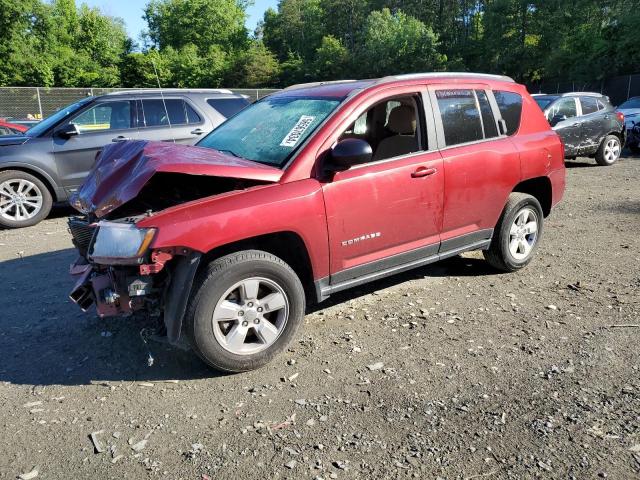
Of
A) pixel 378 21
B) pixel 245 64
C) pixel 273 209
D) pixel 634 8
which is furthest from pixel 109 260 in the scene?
pixel 378 21

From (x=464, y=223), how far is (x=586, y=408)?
1964 millimetres

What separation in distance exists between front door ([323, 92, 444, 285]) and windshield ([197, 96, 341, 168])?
0.30 m

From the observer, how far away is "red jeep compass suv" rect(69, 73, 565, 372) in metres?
3.21

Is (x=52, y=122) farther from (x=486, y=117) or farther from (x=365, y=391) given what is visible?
(x=365, y=391)

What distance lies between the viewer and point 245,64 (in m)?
59.9

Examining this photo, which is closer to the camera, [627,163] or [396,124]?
[396,124]

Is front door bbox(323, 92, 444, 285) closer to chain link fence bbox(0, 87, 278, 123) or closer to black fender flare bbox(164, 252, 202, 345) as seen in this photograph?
black fender flare bbox(164, 252, 202, 345)

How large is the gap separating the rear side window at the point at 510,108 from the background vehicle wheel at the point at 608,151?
27.6 feet

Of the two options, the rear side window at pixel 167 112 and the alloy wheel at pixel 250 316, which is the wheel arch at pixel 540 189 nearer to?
the alloy wheel at pixel 250 316

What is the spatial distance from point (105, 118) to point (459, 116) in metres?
5.79

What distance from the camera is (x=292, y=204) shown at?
3477 mm

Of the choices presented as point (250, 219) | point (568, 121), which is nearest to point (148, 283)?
→ point (250, 219)

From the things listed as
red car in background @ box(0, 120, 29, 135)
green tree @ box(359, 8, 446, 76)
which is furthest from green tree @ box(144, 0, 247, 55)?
red car in background @ box(0, 120, 29, 135)

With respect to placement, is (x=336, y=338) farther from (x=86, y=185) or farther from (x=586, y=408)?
(x=86, y=185)
